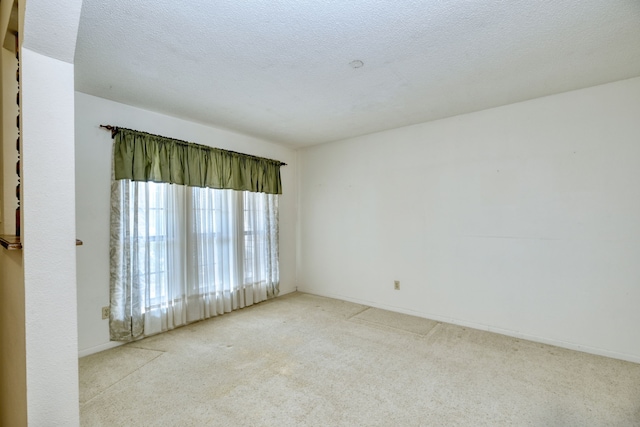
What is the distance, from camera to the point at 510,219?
117 inches

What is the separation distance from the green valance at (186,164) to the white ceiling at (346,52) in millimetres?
375

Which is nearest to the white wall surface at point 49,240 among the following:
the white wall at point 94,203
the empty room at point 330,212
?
the empty room at point 330,212

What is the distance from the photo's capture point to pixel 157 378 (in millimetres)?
2201

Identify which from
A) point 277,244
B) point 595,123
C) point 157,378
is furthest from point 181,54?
point 595,123

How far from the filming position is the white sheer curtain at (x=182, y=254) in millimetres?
2793

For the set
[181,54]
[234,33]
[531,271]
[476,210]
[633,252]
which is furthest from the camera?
[476,210]

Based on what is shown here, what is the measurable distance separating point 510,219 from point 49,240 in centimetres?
356

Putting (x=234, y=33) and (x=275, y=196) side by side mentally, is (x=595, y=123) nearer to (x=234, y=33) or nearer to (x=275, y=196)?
(x=234, y=33)

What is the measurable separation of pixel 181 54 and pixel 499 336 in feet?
12.3

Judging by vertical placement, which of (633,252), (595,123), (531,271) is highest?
(595,123)

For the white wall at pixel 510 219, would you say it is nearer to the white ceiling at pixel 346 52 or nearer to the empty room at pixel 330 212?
the empty room at pixel 330 212

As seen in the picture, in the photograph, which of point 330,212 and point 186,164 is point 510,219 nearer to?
point 330,212

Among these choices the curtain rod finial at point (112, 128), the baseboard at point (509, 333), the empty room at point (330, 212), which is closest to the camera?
the empty room at point (330, 212)

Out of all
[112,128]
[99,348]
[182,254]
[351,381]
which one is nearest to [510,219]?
[351,381]
